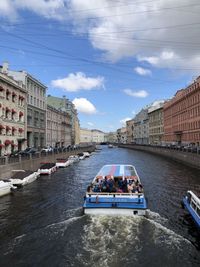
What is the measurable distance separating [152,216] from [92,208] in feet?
13.5

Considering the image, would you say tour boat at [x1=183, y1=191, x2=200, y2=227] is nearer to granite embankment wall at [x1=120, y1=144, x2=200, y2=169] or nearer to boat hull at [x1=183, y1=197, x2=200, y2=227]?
boat hull at [x1=183, y1=197, x2=200, y2=227]

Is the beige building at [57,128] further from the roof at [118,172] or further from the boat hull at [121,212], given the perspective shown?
the boat hull at [121,212]

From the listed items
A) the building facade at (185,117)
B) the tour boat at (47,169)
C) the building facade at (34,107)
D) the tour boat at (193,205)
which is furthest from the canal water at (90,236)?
the building facade at (185,117)

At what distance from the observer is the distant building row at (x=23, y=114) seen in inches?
1925

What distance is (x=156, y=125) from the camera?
131750 mm

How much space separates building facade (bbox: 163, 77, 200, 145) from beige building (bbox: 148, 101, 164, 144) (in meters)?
13.7

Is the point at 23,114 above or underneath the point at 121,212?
above

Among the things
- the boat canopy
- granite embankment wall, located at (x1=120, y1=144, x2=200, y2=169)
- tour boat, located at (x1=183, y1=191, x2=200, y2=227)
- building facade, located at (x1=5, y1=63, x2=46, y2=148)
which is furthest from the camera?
building facade, located at (x1=5, y1=63, x2=46, y2=148)

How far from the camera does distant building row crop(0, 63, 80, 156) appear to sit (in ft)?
160

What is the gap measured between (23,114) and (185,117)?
146 feet

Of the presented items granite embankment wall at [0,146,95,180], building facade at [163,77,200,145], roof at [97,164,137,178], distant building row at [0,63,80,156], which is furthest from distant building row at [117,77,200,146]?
roof at [97,164,137,178]

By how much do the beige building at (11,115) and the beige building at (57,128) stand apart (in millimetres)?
24848

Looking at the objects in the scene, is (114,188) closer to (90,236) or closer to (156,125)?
(90,236)

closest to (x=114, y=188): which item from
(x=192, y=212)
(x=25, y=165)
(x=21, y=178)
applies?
(x=192, y=212)
